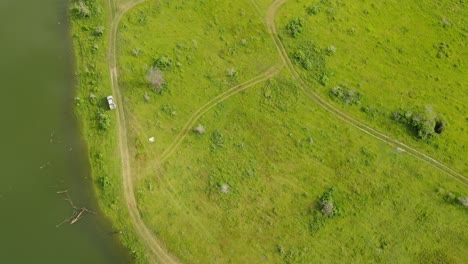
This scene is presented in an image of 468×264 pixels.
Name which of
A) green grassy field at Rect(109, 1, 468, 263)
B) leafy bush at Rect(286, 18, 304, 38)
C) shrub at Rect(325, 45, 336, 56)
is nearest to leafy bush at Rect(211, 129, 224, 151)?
green grassy field at Rect(109, 1, 468, 263)

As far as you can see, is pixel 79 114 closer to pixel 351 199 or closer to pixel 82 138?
pixel 82 138

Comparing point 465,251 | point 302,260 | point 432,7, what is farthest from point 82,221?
point 432,7

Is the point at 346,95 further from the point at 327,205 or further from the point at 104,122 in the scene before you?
the point at 104,122

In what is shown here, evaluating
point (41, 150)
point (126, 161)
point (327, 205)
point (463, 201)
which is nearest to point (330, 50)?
point (327, 205)

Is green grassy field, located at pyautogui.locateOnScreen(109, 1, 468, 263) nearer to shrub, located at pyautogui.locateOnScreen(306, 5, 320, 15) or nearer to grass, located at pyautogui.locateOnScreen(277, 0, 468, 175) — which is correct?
grass, located at pyautogui.locateOnScreen(277, 0, 468, 175)

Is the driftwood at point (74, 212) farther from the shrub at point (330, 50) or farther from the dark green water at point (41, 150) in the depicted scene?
the shrub at point (330, 50)
